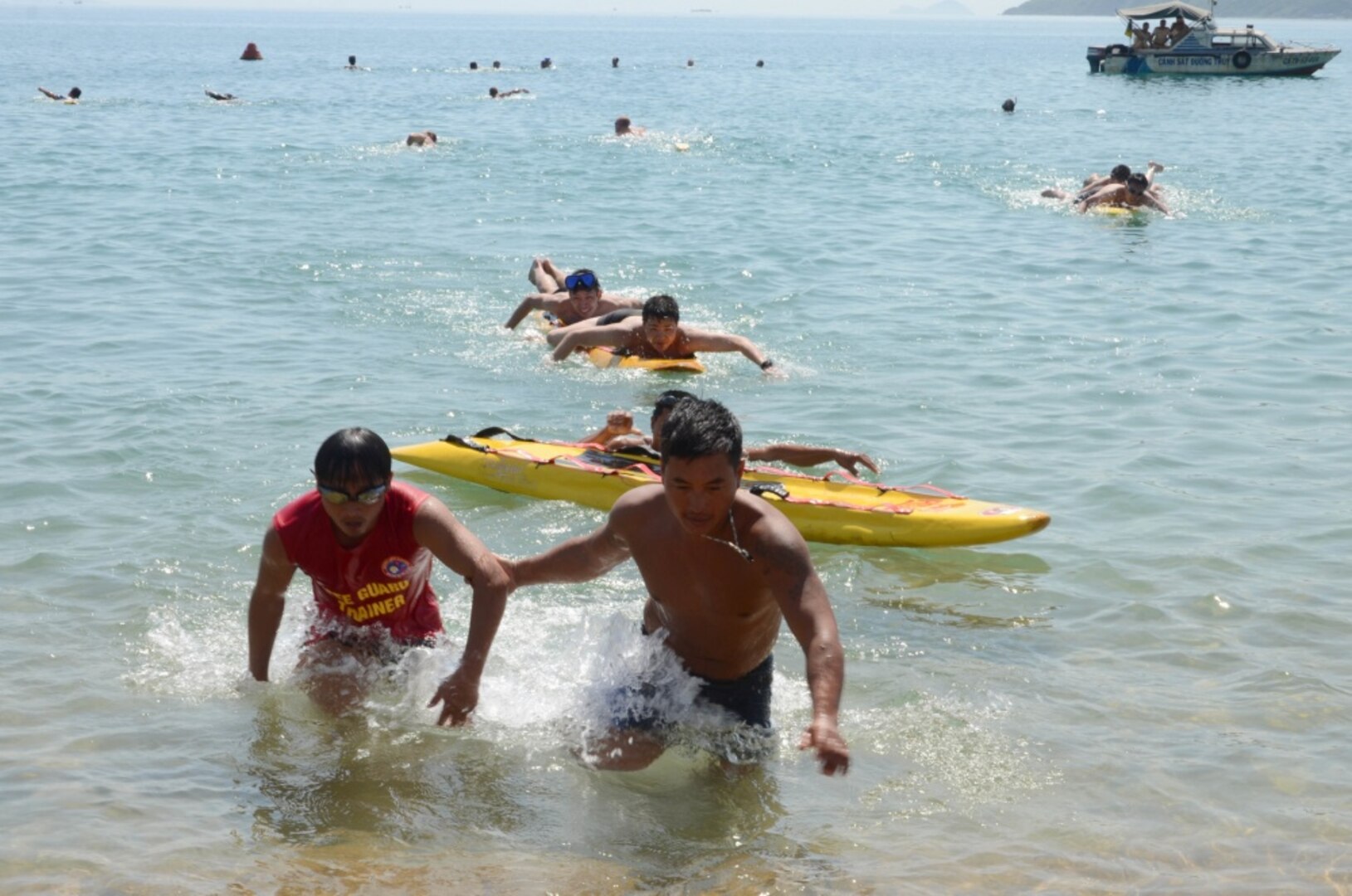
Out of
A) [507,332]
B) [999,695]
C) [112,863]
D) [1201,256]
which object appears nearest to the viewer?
Answer: [112,863]

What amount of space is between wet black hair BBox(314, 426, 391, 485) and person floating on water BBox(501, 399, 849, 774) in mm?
590

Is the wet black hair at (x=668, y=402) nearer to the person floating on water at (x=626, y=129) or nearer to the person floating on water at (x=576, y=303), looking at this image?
the person floating on water at (x=576, y=303)

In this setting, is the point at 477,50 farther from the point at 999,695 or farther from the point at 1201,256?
the point at 999,695

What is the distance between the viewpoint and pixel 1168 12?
4578 centimetres

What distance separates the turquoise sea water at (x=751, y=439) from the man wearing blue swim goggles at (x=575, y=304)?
44 cm

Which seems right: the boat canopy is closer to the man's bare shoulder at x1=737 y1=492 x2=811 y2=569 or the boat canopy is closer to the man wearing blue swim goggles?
the man wearing blue swim goggles

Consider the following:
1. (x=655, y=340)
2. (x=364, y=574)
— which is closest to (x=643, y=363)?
(x=655, y=340)

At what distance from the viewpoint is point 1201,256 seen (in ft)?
54.2

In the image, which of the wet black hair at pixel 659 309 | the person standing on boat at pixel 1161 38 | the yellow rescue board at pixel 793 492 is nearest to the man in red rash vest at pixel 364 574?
the yellow rescue board at pixel 793 492

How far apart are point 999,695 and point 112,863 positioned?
11.2 ft

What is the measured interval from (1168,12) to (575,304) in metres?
39.1

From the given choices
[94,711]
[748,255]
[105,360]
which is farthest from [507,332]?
[94,711]

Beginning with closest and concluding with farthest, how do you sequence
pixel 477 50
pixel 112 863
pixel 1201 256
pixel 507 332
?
pixel 112 863
pixel 507 332
pixel 1201 256
pixel 477 50

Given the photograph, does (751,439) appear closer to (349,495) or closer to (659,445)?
(659,445)
